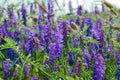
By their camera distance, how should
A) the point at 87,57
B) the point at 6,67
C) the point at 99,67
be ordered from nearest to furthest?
the point at 99,67, the point at 6,67, the point at 87,57

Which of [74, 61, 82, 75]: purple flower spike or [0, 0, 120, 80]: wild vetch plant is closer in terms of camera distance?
[74, 61, 82, 75]: purple flower spike

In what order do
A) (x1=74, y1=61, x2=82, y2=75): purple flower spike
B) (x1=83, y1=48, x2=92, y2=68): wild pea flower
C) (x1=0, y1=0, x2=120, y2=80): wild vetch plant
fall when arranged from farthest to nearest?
1. (x1=83, y1=48, x2=92, y2=68): wild pea flower
2. (x1=0, y1=0, x2=120, y2=80): wild vetch plant
3. (x1=74, y1=61, x2=82, y2=75): purple flower spike

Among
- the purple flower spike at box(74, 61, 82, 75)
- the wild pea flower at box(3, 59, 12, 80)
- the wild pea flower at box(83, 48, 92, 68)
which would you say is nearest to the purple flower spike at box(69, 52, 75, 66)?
the wild pea flower at box(83, 48, 92, 68)

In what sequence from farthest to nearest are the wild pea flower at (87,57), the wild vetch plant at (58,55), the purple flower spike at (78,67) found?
the wild pea flower at (87,57)
the wild vetch plant at (58,55)
the purple flower spike at (78,67)

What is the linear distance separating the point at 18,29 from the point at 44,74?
2.83 feet

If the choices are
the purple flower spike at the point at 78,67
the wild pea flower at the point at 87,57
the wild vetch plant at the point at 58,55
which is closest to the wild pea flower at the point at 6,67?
the wild vetch plant at the point at 58,55

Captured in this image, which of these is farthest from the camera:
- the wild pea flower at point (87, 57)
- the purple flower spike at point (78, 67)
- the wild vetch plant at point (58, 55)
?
the wild pea flower at point (87, 57)

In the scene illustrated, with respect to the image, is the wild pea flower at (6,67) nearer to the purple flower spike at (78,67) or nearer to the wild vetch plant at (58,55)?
the wild vetch plant at (58,55)

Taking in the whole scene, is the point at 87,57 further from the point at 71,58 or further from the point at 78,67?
the point at 78,67

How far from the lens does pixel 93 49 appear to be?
350cm

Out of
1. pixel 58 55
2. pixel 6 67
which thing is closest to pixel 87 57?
pixel 58 55

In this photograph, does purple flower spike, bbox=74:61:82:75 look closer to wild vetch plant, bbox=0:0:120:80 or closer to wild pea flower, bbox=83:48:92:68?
wild vetch plant, bbox=0:0:120:80

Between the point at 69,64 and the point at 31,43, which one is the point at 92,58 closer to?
A: the point at 69,64

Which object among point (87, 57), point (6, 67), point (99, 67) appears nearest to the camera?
point (99, 67)
